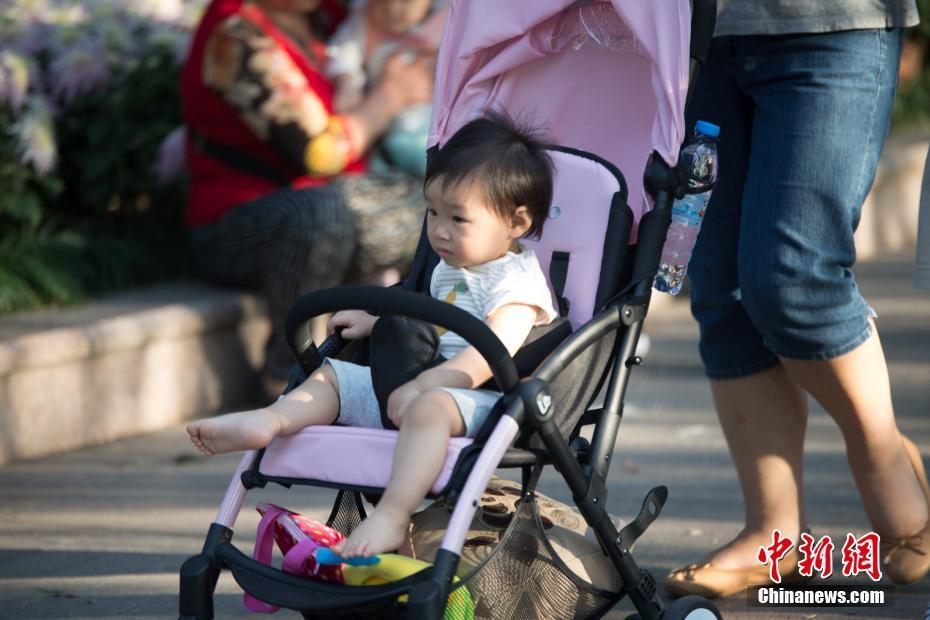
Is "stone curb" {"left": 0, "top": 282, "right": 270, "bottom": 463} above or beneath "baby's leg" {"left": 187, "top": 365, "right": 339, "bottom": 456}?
beneath

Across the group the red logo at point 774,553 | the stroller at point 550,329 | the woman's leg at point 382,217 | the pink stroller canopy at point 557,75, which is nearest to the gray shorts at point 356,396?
the stroller at point 550,329

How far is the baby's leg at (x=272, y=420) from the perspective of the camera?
2.61 m

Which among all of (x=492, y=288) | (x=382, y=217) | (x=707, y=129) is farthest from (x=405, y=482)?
(x=382, y=217)

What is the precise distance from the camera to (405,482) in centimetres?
247

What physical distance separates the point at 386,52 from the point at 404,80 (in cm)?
15

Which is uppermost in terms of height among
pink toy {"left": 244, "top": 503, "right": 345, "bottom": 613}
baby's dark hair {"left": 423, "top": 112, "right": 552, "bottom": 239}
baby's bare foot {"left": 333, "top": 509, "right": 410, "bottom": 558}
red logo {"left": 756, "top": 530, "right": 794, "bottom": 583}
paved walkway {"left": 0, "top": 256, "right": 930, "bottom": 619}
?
baby's dark hair {"left": 423, "top": 112, "right": 552, "bottom": 239}

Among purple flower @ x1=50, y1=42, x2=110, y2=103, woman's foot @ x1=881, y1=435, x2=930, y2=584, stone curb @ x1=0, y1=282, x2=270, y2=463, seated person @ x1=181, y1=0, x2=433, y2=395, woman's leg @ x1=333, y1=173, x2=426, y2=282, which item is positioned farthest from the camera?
purple flower @ x1=50, y1=42, x2=110, y2=103

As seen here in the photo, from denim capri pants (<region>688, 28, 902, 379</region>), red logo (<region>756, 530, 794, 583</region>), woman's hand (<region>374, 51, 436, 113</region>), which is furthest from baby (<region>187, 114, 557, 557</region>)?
woman's hand (<region>374, 51, 436, 113</region>)

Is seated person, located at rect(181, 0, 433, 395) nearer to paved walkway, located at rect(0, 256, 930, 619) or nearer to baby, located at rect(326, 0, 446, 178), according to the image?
baby, located at rect(326, 0, 446, 178)

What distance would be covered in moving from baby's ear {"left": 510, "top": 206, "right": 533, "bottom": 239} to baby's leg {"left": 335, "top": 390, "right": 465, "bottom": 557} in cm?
53

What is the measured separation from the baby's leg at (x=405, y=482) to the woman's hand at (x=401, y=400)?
0.08 m

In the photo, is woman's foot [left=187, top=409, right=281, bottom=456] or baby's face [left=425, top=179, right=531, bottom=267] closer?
woman's foot [left=187, top=409, right=281, bottom=456]

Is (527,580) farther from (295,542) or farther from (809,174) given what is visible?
(809,174)

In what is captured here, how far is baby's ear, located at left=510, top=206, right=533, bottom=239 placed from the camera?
2859 millimetres
